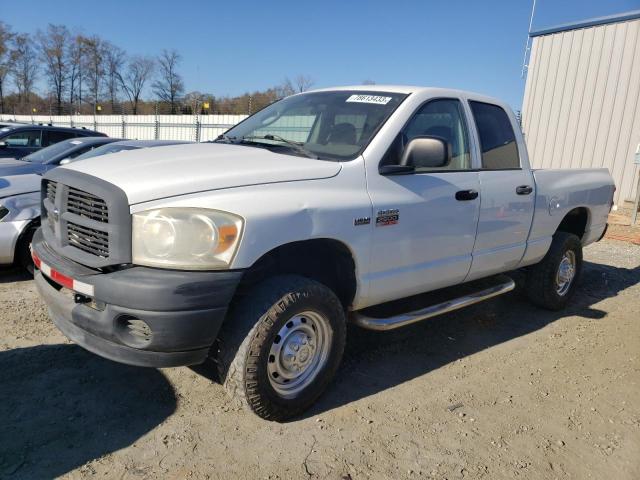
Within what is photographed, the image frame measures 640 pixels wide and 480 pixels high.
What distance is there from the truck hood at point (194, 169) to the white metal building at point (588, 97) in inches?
444

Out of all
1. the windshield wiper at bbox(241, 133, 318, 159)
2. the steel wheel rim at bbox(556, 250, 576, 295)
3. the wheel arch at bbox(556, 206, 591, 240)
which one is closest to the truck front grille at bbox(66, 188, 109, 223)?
the windshield wiper at bbox(241, 133, 318, 159)

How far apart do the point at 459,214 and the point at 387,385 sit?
131cm

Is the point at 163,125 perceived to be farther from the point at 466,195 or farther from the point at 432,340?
the point at 466,195

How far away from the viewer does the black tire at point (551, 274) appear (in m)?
5.10

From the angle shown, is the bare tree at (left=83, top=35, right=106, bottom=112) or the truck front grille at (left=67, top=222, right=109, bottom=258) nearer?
the truck front grille at (left=67, top=222, right=109, bottom=258)

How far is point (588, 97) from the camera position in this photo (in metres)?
12.5

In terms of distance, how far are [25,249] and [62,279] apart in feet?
9.36

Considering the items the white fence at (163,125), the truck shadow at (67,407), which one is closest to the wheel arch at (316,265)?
the truck shadow at (67,407)

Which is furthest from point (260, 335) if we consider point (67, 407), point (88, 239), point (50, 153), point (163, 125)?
point (163, 125)

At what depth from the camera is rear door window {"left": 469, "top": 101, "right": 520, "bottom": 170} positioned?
13.6ft

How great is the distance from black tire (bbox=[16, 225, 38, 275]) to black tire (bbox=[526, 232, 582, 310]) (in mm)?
4944

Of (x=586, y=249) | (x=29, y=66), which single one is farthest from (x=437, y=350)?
(x=29, y=66)

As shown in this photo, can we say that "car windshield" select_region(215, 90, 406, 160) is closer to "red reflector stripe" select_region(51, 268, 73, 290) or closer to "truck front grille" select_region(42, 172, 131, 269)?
"truck front grille" select_region(42, 172, 131, 269)

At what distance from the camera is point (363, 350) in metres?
4.07
